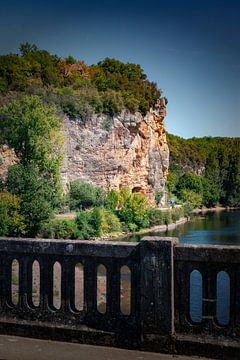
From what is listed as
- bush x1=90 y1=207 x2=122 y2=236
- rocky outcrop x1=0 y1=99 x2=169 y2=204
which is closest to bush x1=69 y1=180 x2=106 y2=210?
rocky outcrop x1=0 y1=99 x2=169 y2=204

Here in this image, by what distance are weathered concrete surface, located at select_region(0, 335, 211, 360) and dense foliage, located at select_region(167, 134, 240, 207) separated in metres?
96.3

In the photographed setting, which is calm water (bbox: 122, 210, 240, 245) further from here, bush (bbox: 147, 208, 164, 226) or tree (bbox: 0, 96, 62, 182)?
tree (bbox: 0, 96, 62, 182)

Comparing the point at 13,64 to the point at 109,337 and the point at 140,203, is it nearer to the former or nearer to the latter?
the point at 140,203

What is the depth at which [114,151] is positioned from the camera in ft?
226

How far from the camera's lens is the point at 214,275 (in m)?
5.73

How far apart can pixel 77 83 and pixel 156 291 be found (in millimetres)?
66083

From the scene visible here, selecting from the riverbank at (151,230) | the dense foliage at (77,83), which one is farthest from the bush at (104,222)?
the dense foliage at (77,83)

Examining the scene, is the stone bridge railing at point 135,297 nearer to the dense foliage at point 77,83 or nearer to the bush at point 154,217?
the dense foliage at point 77,83

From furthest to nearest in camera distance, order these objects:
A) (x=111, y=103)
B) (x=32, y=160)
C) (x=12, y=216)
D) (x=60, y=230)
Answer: (x=111, y=103), (x=32, y=160), (x=60, y=230), (x=12, y=216)

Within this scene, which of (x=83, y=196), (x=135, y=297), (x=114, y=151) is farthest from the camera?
(x=114, y=151)

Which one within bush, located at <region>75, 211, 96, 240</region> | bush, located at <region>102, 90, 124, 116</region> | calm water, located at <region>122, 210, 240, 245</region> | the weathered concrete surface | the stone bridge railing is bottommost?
calm water, located at <region>122, 210, 240, 245</region>

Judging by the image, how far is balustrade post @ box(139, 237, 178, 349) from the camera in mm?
5848

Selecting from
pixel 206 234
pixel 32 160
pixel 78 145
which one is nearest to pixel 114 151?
pixel 78 145

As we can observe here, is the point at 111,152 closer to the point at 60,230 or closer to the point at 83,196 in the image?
the point at 83,196
